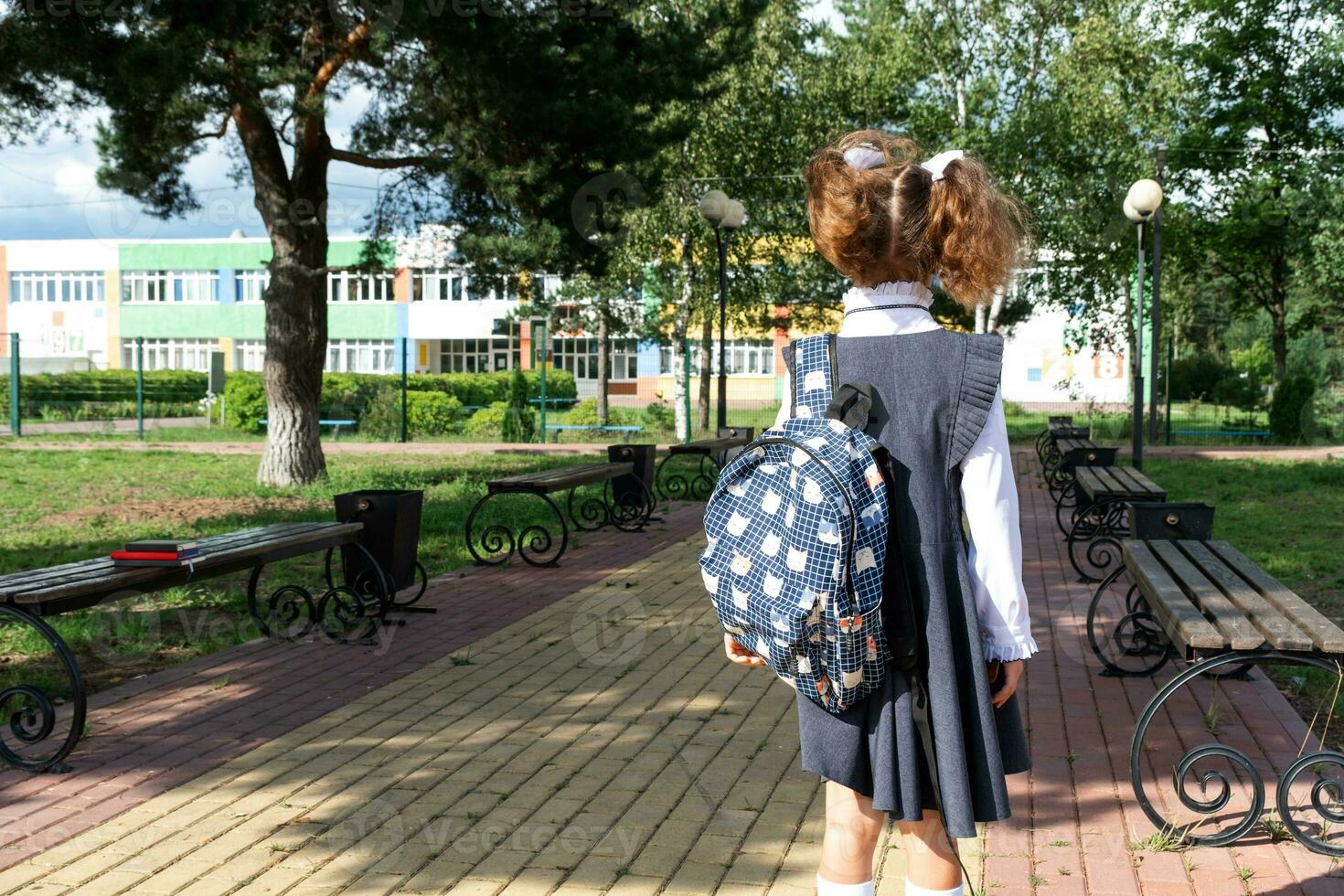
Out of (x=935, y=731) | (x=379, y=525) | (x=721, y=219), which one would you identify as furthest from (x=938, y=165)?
(x=721, y=219)

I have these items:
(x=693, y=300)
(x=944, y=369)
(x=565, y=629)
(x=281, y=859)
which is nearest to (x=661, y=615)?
(x=565, y=629)

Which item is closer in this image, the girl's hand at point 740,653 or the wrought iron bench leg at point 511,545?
the girl's hand at point 740,653

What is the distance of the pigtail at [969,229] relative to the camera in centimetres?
213

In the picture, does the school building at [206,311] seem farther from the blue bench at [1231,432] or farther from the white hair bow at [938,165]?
the white hair bow at [938,165]

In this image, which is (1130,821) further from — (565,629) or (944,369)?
(565,629)

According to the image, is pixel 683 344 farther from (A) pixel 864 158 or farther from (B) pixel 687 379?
(A) pixel 864 158

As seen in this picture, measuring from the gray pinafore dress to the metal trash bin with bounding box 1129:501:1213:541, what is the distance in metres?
4.15

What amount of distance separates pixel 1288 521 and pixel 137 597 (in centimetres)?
980

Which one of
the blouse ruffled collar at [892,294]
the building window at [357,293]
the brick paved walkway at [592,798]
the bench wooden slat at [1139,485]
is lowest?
the brick paved walkway at [592,798]

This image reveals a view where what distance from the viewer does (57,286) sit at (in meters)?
57.3

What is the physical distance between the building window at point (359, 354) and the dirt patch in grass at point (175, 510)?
144 ft

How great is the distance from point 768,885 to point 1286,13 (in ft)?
105

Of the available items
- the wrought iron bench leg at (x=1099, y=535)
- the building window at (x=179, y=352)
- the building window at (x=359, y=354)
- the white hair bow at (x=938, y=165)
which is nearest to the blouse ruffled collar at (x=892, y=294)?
the white hair bow at (x=938, y=165)

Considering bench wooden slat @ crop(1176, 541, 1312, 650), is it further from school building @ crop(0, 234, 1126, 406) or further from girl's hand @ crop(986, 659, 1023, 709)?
school building @ crop(0, 234, 1126, 406)
